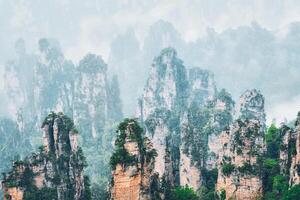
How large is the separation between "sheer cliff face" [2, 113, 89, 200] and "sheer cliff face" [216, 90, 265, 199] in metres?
13.6

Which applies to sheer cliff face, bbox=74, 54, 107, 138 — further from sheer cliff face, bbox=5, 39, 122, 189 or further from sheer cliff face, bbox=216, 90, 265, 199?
sheer cliff face, bbox=216, 90, 265, 199

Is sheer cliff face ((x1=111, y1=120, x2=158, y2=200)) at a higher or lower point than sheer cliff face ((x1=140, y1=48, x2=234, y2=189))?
lower

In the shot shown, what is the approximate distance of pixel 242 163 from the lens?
177ft

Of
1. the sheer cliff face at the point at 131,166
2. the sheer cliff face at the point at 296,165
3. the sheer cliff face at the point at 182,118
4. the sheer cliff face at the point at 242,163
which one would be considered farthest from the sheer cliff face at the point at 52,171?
the sheer cliff face at the point at 296,165

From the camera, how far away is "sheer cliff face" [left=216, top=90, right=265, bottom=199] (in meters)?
53.5

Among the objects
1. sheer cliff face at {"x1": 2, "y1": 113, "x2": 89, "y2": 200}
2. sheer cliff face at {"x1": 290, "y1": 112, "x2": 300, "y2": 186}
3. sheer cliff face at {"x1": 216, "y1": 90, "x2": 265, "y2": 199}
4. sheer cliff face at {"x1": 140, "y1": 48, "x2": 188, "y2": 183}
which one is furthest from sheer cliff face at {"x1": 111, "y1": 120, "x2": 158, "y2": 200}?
sheer cliff face at {"x1": 140, "y1": 48, "x2": 188, "y2": 183}

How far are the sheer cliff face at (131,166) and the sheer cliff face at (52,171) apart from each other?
954 cm

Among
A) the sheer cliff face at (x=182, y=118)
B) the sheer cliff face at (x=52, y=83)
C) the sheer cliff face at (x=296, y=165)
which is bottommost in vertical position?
the sheer cliff face at (x=296, y=165)

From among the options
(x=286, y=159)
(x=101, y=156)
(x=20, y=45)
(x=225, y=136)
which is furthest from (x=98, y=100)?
(x=286, y=159)

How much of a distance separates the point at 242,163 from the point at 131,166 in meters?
9.89

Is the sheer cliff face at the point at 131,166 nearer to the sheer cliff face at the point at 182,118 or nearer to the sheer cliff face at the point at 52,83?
the sheer cliff face at the point at 182,118

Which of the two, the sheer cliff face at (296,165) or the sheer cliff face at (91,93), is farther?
the sheer cliff face at (91,93)

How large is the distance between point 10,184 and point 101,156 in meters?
58.4

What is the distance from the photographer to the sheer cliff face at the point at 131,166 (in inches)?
1970
